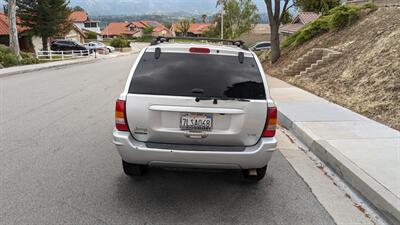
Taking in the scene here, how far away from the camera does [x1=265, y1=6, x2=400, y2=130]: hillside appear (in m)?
9.65

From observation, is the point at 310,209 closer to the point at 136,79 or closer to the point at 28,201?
the point at 136,79

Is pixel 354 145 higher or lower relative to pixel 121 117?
lower

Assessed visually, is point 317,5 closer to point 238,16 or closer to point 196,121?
point 238,16

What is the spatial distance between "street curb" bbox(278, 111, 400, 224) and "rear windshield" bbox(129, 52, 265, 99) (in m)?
1.69

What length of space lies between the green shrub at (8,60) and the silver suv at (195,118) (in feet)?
75.6

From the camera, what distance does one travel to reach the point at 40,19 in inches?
1705

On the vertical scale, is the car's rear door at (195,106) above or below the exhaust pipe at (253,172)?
above

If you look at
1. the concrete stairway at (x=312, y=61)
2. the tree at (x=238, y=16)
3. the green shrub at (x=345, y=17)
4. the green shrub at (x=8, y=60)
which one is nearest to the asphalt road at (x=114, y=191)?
the concrete stairway at (x=312, y=61)

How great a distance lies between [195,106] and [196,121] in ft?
0.54

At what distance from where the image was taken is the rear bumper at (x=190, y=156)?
4.53 metres

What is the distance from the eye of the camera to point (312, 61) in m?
17.4

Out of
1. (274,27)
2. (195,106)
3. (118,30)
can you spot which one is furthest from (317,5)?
(118,30)

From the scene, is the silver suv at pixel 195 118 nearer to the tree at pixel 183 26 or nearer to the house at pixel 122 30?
the tree at pixel 183 26

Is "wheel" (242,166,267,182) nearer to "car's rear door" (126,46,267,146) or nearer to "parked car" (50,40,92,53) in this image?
"car's rear door" (126,46,267,146)
